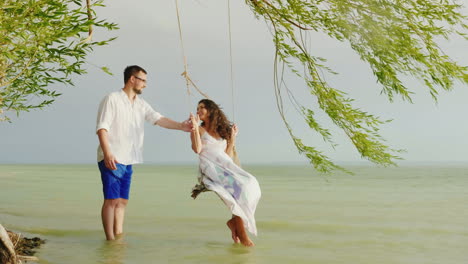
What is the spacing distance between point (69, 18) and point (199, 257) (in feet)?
9.43

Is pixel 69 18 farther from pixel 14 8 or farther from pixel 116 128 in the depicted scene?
pixel 116 128

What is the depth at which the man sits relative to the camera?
21.7 ft

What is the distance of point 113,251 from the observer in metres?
6.71

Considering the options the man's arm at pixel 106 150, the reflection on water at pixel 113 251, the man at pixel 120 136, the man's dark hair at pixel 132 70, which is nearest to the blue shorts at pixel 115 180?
the man at pixel 120 136

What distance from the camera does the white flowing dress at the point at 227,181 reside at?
6477 millimetres

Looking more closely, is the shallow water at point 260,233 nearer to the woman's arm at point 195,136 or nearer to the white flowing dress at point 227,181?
the white flowing dress at point 227,181

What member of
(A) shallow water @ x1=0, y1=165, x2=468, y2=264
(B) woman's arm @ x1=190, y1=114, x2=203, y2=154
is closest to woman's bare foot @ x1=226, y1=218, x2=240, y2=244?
(A) shallow water @ x1=0, y1=165, x2=468, y2=264

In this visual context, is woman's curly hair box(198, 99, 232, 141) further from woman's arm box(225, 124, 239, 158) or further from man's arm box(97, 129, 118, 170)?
man's arm box(97, 129, 118, 170)

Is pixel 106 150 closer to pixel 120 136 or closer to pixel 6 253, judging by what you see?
pixel 120 136

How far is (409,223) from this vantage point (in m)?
11.5

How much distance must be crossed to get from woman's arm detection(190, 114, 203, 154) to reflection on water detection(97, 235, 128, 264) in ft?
4.62

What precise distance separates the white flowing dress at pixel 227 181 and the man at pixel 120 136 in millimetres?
374

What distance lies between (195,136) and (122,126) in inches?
35.2

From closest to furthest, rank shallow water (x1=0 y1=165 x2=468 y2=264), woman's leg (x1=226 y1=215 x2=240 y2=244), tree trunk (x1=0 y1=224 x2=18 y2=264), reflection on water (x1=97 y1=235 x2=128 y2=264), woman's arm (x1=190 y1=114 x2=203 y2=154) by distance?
1. tree trunk (x1=0 y1=224 x2=18 y2=264)
2. reflection on water (x1=97 y1=235 x2=128 y2=264)
3. woman's arm (x1=190 y1=114 x2=203 y2=154)
4. shallow water (x1=0 y1=165 x2=468 y2=264)
5. woman's leg (x1=226 y1=215 x2=240 y2=244)
